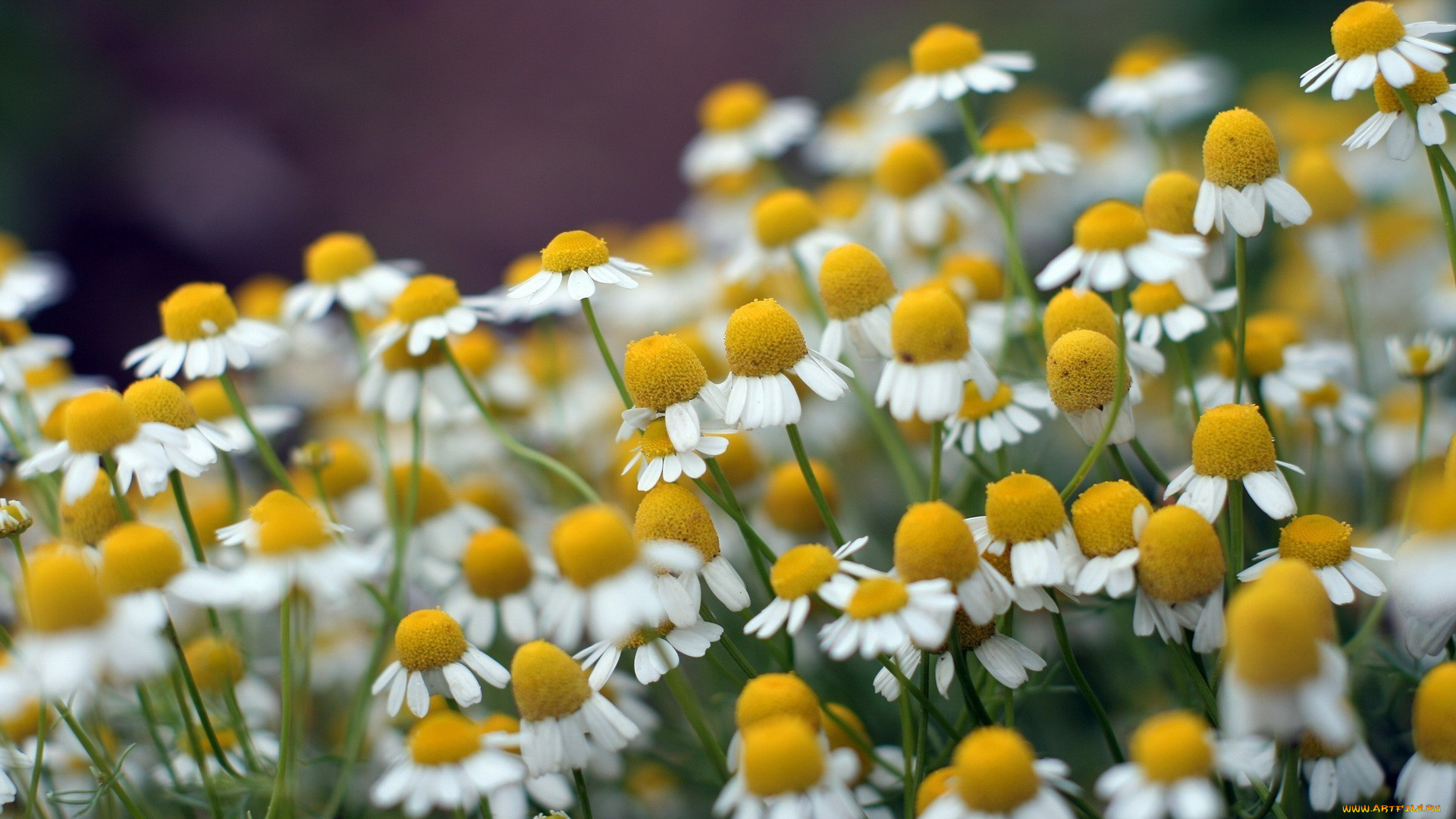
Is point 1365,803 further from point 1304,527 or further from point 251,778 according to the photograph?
point 251,778

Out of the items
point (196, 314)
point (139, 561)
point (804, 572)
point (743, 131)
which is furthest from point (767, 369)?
point (743, 131)

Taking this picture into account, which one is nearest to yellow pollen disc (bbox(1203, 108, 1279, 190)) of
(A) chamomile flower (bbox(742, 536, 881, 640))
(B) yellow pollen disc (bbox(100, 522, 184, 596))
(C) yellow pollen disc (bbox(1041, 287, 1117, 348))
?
(C) yellow pollen disc (bbox(1041, 287, 1117, 348))

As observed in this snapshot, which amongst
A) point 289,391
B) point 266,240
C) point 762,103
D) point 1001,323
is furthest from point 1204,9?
point 266,240

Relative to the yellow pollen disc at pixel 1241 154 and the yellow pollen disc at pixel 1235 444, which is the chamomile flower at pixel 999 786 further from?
the yellow pollen disc at pixel 1241 154

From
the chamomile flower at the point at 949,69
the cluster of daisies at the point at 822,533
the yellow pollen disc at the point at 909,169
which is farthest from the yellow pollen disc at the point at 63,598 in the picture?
the yellow pollen disc at the point at 909,169

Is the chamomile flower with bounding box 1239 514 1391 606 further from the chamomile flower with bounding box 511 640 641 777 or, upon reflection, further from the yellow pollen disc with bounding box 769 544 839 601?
the chamomile flower with bounding box 511 640 641 777

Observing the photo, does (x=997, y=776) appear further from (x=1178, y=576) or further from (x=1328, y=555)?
(x=1328, y=555)
